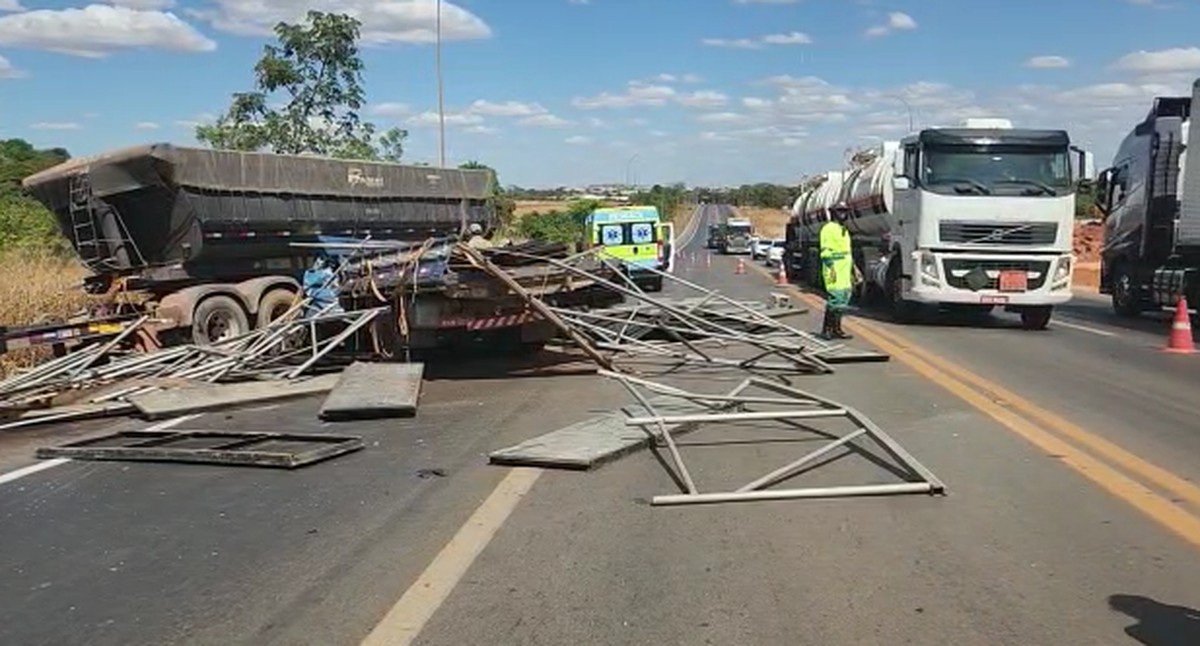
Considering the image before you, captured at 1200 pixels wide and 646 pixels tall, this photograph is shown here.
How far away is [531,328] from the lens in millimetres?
14000

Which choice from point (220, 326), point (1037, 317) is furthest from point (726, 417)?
point (1037, 317)

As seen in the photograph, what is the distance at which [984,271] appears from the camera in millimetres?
18234

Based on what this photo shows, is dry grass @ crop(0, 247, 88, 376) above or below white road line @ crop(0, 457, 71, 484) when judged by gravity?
above

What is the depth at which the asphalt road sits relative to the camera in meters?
4.69

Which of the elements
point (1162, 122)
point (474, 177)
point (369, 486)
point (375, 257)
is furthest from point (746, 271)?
point (369, 486)

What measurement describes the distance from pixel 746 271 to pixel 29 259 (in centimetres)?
2840

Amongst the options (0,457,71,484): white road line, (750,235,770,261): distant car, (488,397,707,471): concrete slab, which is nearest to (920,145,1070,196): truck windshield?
(488,397,707,471): concrete slab

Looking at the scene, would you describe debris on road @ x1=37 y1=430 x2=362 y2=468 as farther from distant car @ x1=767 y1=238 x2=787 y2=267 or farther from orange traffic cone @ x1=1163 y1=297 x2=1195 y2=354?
distant car @ x1=767 y1=238 x2=787 y2=267

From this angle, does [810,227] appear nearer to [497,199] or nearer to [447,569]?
[497,199]

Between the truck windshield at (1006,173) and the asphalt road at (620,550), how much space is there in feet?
30.0

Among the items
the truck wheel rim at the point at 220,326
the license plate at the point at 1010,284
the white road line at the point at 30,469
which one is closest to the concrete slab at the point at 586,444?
the white road line at the point at 30,469

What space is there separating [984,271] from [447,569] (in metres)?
14.5

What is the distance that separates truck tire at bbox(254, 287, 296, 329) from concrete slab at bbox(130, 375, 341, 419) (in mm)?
4550

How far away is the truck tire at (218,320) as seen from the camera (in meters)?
16.0
